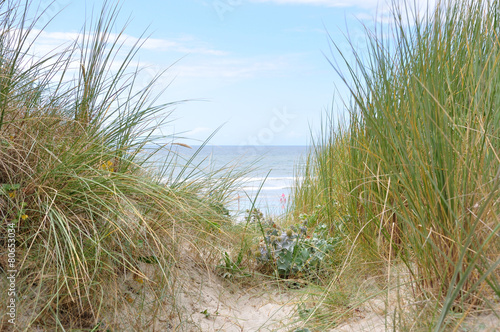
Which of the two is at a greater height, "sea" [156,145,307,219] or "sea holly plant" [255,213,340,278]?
"sea" [156,145,307,219]

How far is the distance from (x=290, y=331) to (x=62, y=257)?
121 cm

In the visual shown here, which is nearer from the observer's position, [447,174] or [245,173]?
[447,174]

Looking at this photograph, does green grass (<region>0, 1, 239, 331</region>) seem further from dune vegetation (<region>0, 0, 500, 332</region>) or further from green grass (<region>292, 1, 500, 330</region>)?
green grass (<region>292, 1, 500, 330</region>)

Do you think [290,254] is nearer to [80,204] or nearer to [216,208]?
[216,208]

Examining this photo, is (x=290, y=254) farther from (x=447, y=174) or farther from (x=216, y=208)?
(x=447, y=174)

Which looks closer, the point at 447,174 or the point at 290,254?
the point at 447,174

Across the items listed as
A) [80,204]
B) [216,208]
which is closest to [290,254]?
[216,208]

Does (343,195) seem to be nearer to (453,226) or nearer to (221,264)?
(221,264)

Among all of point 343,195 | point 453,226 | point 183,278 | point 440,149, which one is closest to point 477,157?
point 440,149

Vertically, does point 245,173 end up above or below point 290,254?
above

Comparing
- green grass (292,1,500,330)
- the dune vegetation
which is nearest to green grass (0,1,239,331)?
the dune vegetation

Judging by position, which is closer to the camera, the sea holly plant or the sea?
the sea

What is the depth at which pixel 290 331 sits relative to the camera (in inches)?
90.4

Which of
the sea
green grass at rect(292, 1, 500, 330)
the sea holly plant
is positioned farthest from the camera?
the sea holly plant
